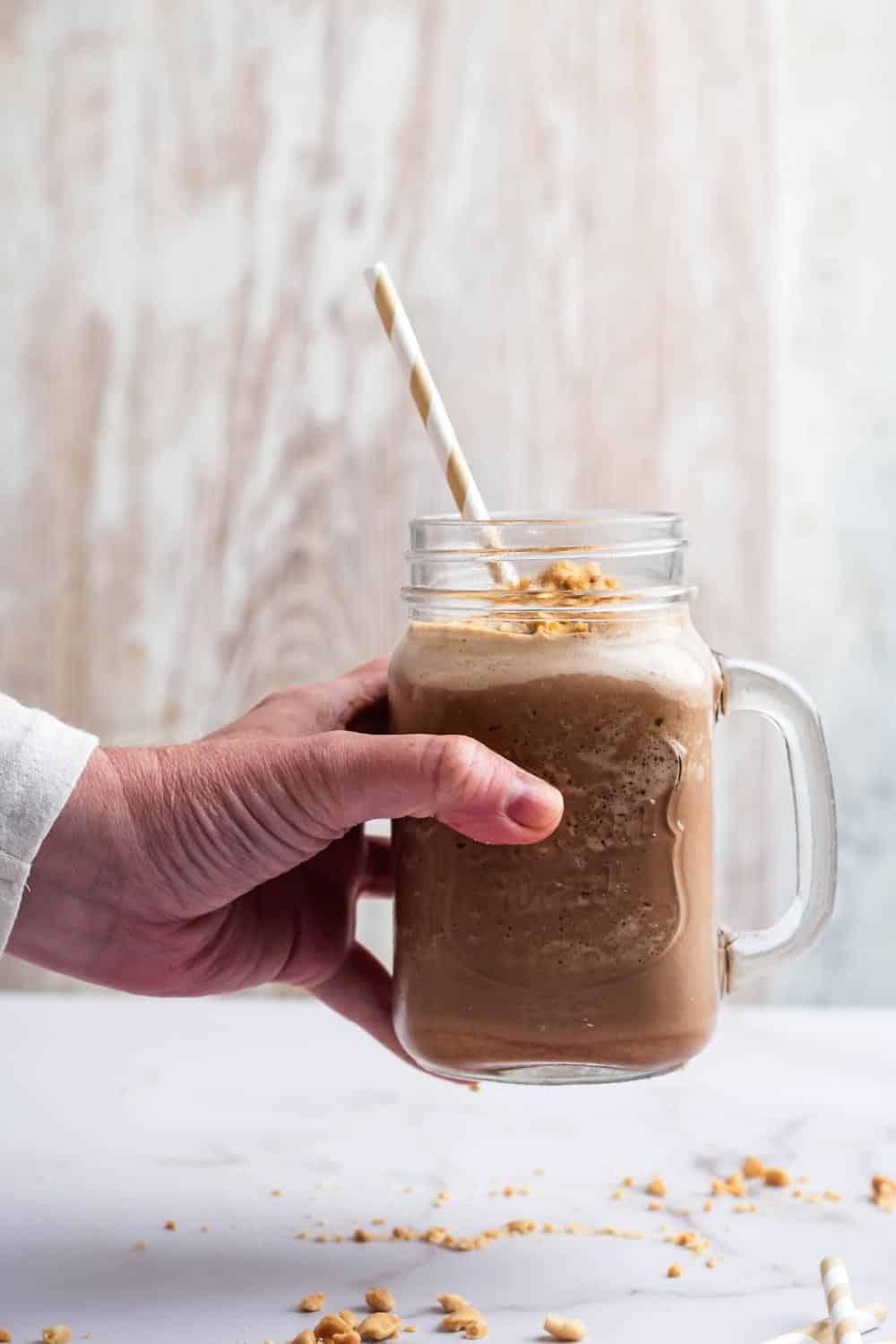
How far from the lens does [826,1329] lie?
912 millimetres

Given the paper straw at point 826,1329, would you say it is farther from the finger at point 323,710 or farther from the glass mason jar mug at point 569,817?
the finger at point 323,710

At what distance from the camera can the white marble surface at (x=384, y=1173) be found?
961 mm

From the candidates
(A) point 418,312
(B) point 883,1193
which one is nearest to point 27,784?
(B) point 883,1193

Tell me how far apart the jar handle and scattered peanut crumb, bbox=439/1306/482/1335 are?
0.83ft

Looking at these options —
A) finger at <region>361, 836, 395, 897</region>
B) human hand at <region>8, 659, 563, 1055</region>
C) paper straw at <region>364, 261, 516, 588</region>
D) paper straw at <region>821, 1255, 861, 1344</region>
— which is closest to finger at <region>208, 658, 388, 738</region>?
human hand at <region>8, 659, 563, 1055</region>

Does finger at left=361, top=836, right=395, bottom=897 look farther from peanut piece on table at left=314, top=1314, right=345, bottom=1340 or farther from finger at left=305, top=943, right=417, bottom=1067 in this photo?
peanut piece on table at left=314, top=1314, right=345, bottom=1340

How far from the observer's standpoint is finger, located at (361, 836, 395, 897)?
126 centimetres

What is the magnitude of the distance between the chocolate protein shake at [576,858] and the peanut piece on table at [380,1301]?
0.13 metres

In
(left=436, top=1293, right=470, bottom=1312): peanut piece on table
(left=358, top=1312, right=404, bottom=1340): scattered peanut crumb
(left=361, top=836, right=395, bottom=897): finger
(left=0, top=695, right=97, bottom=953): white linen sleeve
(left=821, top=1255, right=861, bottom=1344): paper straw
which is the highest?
(left=0, top=695, right=97, bottom=953): white linen sleeve

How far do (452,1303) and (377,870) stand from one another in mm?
392

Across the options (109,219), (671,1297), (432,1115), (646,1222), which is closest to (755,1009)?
(432,1115)

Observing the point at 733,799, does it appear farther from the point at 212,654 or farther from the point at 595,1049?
the point at 595,1049

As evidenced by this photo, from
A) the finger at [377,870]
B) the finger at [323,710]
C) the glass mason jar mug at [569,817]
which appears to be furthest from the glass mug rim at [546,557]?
the finger at [377,870]

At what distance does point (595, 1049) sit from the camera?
920mm
